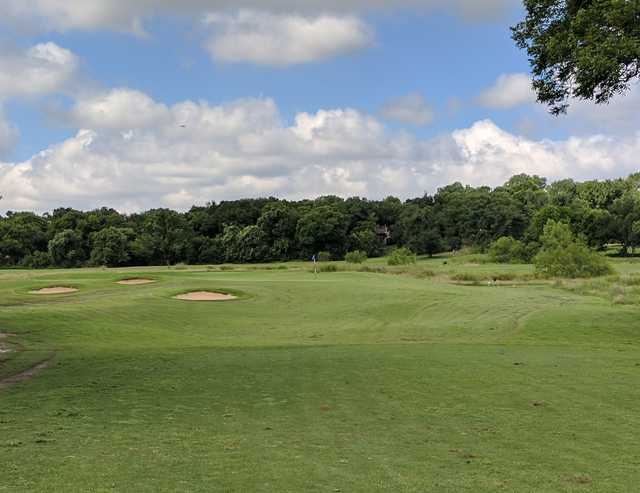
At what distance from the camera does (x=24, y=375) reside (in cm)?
1533

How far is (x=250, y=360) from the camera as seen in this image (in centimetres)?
1794

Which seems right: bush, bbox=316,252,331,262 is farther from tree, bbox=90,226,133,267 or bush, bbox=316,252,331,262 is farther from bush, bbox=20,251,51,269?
bush, bbox=20,251,51,269

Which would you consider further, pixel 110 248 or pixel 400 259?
pixel 110 248

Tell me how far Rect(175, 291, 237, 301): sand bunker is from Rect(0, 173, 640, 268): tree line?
74.5m

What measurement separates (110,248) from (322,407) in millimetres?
106786

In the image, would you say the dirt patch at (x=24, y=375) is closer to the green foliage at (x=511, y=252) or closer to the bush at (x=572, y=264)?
the bush at (x=572, y=264)

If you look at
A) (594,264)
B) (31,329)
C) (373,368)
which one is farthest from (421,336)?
(594,264)

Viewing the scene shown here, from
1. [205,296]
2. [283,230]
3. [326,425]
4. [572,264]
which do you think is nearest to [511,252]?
[572,264]

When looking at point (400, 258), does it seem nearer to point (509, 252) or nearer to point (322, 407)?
point (509, 252)

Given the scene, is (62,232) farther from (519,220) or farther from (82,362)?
(82,362)

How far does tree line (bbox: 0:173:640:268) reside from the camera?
11388 centimetres

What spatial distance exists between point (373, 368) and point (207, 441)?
803 centimetres

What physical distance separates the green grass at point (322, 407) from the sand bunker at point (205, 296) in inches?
410

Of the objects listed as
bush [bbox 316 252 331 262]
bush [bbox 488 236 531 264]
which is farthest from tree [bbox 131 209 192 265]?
bush [bbox 488 236 531 264]
